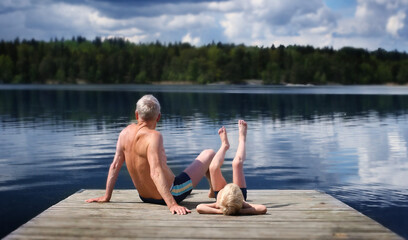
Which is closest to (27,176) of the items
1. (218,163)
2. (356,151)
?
(218,163)

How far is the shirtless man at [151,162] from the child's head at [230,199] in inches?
17.5

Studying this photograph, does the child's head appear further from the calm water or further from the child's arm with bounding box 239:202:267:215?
the calm water

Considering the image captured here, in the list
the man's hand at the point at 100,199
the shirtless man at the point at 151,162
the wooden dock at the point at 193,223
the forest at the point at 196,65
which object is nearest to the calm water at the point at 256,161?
the man's hand at the point at 100,199

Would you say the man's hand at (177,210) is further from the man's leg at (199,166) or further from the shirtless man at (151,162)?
the man's leg at (199,166)

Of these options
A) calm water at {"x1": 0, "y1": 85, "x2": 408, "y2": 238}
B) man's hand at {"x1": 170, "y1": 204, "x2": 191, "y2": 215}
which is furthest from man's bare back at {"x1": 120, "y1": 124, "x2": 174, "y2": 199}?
calm water at {"x1": 0, "y1": 85, "x2": 408, "y2": 238}

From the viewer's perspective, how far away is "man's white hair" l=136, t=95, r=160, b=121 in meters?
5.38

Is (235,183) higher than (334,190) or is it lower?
higher

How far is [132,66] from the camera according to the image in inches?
6196

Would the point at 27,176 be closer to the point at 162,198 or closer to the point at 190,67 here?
the point at 162,198

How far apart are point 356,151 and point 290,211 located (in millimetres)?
11530

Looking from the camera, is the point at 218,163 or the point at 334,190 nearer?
the point at 218,163

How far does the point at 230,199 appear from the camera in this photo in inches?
213

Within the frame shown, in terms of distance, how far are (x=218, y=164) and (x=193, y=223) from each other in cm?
91

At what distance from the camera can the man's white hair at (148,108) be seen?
5383mm
